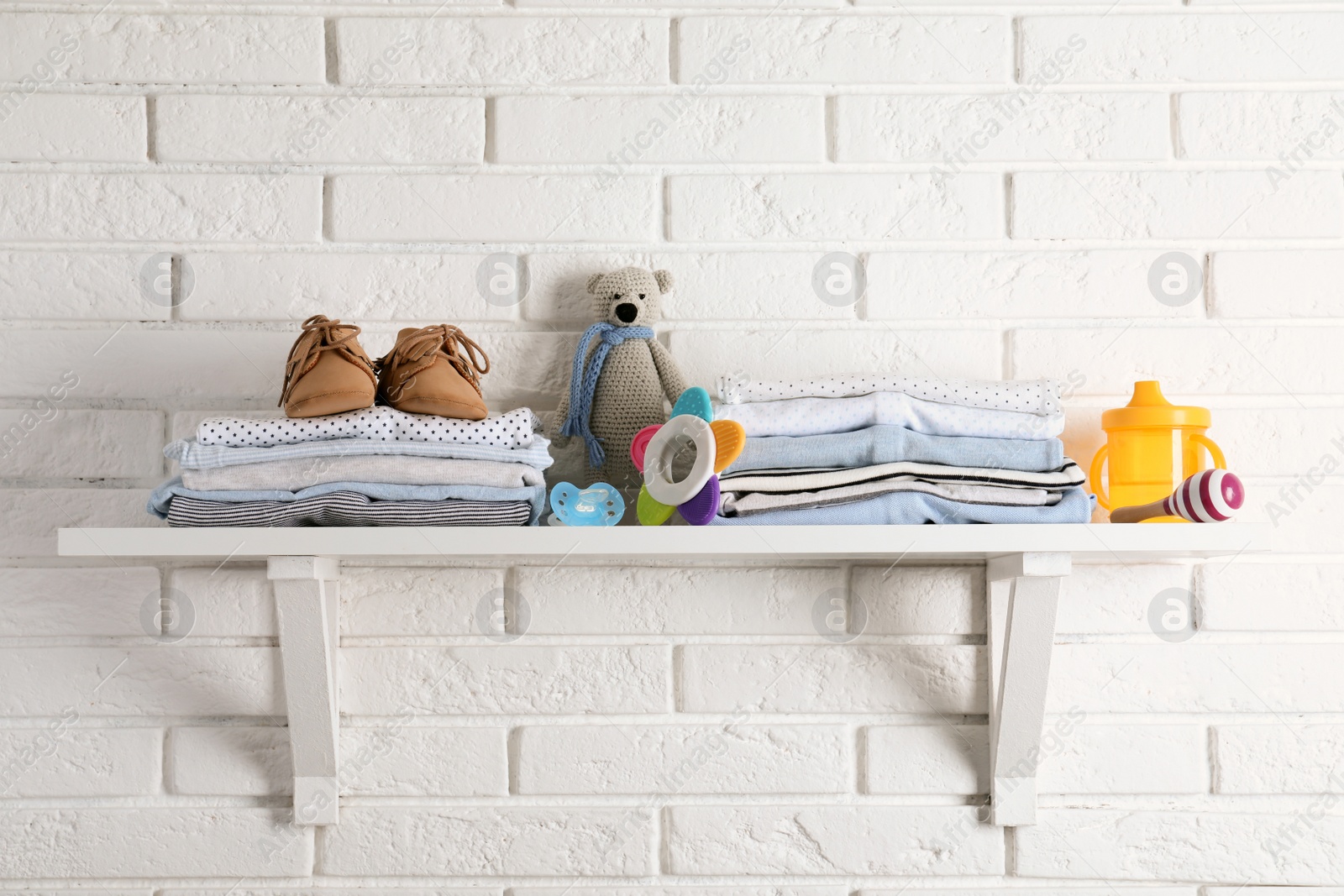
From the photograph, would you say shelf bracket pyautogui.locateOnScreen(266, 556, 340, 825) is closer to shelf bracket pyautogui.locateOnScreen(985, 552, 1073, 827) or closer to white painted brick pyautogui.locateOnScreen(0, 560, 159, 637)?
white painted brick pyautogui.locateOnScreen(0, 560, 159, 637)

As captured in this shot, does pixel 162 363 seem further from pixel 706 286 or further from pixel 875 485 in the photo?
pixel 875 485

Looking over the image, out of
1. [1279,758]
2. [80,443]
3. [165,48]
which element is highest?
[165,48]

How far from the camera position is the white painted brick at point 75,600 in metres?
0.98

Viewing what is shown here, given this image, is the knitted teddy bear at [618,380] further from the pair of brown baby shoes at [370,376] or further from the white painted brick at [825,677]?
the white painted brick at [825,677]

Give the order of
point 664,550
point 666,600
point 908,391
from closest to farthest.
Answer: point 664,550, point 908,391, point 666,600

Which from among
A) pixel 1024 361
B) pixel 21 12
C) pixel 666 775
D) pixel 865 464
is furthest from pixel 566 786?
pixel 21 12

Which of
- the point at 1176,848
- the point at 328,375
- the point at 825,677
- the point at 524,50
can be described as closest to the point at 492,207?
the point at 524,50

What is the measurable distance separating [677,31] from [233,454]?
2.03 ft

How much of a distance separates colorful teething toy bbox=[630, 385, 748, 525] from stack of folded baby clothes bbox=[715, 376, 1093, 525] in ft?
0.10

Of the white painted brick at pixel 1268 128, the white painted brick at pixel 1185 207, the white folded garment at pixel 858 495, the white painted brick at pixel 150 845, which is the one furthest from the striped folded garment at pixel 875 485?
the white painted brick at pixel 150 845

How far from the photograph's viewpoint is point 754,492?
2.77 ft

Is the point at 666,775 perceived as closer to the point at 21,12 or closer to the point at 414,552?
the point at 414,552

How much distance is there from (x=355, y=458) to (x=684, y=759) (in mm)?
441

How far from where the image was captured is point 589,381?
931mm
